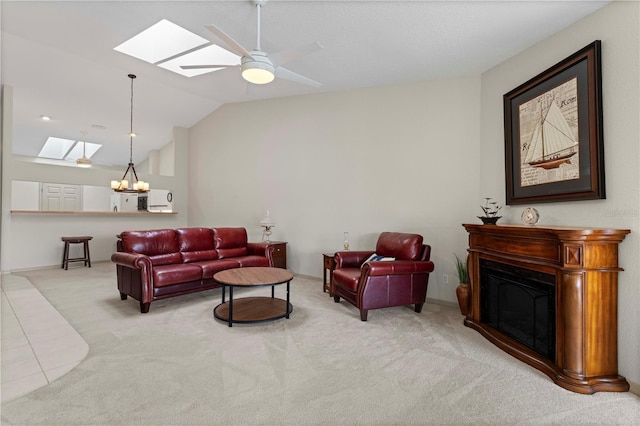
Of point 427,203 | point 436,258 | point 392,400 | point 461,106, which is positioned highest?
point 461,106

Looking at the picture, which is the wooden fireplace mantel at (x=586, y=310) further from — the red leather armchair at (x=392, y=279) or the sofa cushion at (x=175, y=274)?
the sofa cushion at (x=175, y=274)

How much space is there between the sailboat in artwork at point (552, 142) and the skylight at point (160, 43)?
4128 millimetres

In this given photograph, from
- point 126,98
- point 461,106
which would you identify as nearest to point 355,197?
point 461,106

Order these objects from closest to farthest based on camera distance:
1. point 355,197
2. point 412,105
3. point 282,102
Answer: point 412,105 → point 355,197 → point 282,102

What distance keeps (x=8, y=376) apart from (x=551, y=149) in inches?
184

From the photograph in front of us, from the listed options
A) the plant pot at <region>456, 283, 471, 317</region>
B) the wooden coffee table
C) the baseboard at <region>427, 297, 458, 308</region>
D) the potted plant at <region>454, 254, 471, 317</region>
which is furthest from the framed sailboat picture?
the wooden coffee table

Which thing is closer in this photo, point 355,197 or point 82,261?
point 355,197

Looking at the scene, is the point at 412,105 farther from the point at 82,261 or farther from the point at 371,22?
the point at 82,261

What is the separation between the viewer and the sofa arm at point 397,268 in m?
3.31

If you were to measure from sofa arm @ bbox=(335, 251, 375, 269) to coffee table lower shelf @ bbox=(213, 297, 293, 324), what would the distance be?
0.88m

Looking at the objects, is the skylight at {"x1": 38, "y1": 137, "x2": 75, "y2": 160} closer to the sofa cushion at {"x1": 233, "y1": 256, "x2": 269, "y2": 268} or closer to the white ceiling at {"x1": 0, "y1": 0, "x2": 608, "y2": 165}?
the white ceiling at {"x1": 0, "y1": 0, "x2": 608, "y2": 165}

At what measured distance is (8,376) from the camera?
7.03 ft

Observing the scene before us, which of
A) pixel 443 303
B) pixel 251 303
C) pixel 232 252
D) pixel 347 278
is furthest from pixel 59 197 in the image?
pixel 443 303

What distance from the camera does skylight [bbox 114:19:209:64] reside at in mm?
4109
